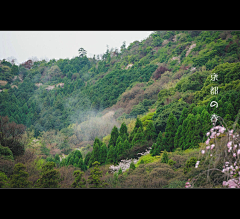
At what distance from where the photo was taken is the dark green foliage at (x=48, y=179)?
234 inches

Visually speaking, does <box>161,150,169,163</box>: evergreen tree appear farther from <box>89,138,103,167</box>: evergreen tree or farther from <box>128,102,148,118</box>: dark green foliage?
<box>89,138,103,167</box>: evergreen tree

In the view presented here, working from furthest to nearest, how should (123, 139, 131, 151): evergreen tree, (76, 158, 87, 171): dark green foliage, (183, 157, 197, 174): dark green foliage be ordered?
1. (123, 139, 131, 151): evergreen tree
2. (76, 158, 87, 171): dark green foliage
3. (183, 157, 197, 174): dark green foliage

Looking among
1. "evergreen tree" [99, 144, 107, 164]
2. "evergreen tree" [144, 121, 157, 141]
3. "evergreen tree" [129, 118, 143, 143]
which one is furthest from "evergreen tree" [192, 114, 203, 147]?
"evergreen tree" [99, 144, 107, 164]

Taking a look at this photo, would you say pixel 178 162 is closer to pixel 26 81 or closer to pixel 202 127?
pixel 202 127

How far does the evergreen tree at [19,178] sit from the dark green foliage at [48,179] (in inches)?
10.5

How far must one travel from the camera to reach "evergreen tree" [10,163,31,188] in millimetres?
5930

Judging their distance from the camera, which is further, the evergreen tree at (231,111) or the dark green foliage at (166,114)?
the dark green foliage at (166,114)

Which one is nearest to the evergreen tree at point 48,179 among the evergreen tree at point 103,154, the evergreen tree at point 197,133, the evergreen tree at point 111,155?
the evergreen tree at point 103,154

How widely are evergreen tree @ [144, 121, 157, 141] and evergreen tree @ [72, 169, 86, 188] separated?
1910mm

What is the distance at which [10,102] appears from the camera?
6.62 m

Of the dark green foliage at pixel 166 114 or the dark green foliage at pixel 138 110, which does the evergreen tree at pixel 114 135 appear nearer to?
the dark green foliage at pixel 138 110
